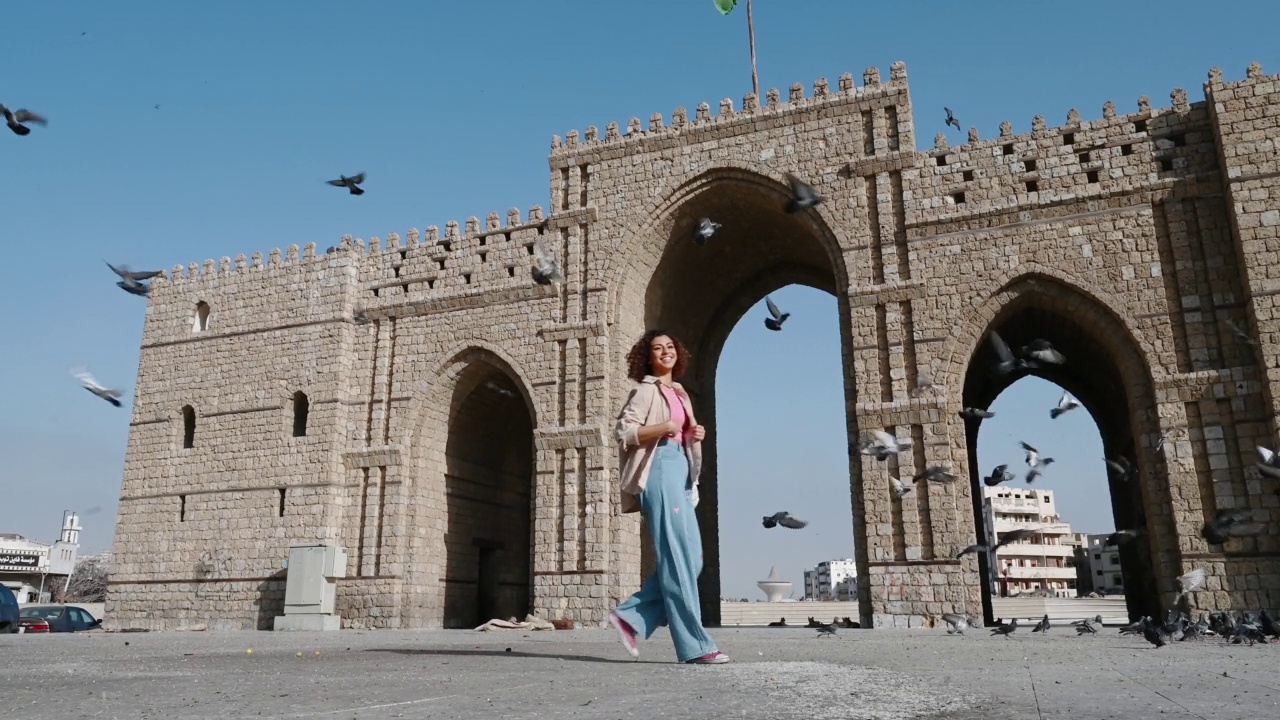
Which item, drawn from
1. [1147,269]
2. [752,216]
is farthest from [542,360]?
[1147,269]

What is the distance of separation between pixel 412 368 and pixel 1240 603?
15.9m

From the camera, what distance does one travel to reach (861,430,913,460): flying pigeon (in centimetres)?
1500

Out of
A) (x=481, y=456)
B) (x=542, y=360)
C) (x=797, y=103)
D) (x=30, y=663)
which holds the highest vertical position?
(x=797, y=103)

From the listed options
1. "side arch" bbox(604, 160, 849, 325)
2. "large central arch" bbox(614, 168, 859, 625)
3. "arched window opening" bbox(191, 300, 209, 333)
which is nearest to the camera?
"side arch" bbox(604, 160, 849, 325)

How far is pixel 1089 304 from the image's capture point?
52.1 ft

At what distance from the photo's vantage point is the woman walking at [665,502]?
6.02 metres

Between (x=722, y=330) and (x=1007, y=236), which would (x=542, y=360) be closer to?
(x=722, y=330)

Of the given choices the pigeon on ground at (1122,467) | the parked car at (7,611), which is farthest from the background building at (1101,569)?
the parked car at (7,611)

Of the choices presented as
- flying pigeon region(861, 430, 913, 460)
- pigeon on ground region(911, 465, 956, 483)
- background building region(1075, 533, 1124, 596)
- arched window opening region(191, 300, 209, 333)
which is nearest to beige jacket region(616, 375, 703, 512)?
flying pigeon region(861, 430, 913, 460)

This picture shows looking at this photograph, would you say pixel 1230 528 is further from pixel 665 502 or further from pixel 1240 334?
pixel 665 502

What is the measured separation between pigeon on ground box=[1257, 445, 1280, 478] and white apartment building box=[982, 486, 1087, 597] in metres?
56.8

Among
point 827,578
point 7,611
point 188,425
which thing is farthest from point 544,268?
point 827,578

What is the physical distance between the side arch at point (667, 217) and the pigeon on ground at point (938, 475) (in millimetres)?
4891

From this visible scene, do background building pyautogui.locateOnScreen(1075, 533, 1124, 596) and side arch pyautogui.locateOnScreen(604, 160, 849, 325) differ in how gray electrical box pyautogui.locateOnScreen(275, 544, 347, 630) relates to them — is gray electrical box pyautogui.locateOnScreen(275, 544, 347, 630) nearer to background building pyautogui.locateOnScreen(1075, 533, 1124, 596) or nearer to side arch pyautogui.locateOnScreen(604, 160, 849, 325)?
side arch pyautogui.locateOnScreen(604, 160, 849, 325)
